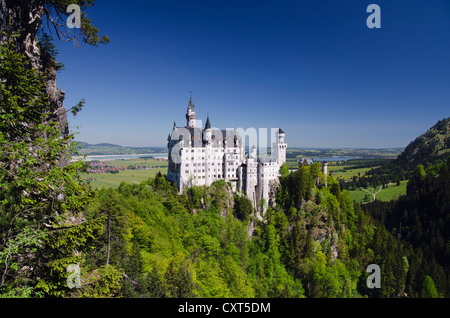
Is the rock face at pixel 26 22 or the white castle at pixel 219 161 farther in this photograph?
the white castle at pixel 219 161

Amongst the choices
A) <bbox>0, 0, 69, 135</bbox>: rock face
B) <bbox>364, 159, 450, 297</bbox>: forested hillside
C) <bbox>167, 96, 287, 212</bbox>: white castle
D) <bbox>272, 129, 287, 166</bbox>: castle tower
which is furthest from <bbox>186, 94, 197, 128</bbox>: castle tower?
<bbox>364, 159, 450, 297</bbox>: forested hillside

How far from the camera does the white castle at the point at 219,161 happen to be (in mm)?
60156

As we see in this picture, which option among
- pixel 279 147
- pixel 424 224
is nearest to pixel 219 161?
pixel 279 147

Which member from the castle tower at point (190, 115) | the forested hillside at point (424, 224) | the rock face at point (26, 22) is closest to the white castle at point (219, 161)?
the castle tower at point (190, 115)

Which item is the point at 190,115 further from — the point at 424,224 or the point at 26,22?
the point at 424,224

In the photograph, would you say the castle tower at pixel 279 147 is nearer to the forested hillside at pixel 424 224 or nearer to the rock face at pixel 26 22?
the forested hillside at pixel 424 224

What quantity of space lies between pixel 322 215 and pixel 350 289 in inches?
742

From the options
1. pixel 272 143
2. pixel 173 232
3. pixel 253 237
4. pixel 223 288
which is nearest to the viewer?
pixel 223 288

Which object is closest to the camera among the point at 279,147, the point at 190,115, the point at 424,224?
the point at 190,115

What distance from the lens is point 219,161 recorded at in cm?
6581

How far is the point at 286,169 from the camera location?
7181 cm

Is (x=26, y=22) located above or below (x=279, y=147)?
above
